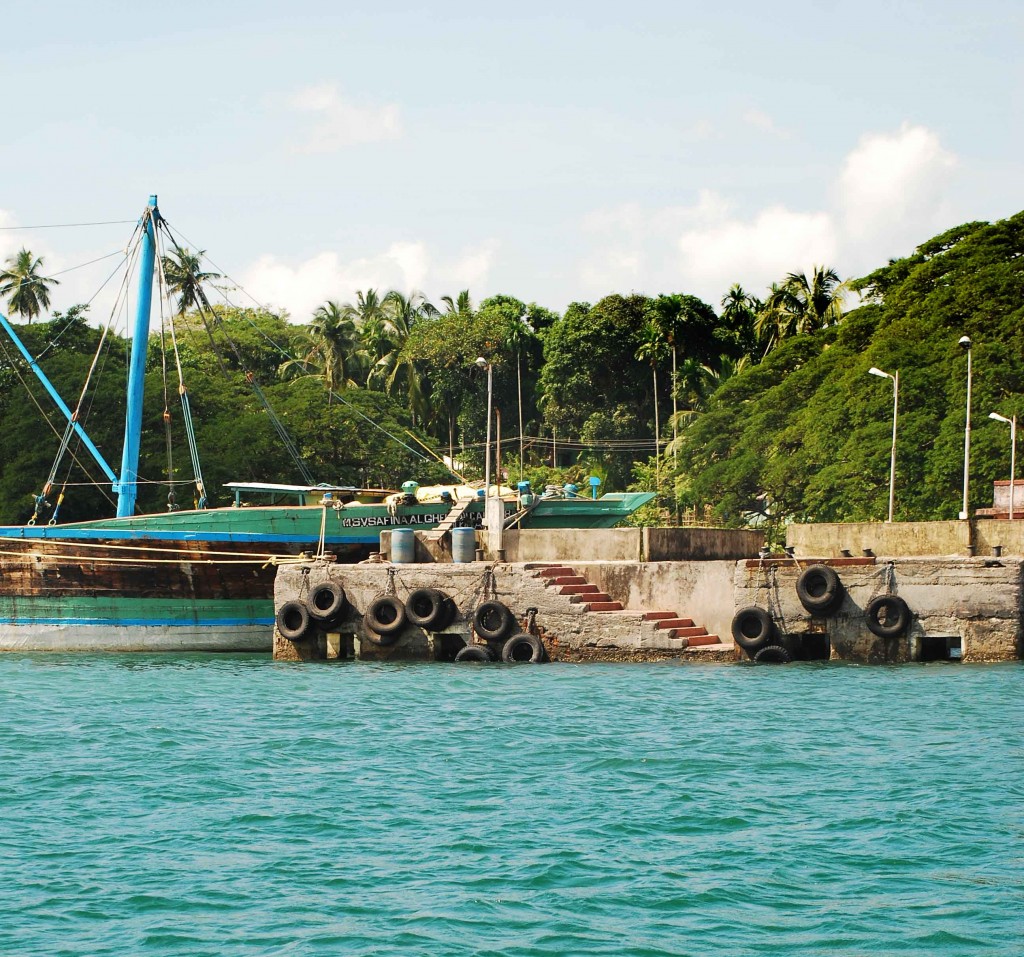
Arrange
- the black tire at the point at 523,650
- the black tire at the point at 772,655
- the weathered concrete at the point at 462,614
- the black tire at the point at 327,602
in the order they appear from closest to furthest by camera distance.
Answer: the black tire at the point at 772,655 → the weathered concrete at the point at 462,614 → the black tire at the point at 523,650 → the black tire at the point at 327,602

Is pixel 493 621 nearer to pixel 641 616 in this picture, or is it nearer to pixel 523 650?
pixel 523 650

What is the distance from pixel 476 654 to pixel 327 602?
357cm

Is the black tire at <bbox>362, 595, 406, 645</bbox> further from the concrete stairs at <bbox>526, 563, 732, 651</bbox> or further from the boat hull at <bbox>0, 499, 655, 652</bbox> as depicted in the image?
the boat hull at <bbox>0, 499, 655, 652</bbox>

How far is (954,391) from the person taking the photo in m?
48.8

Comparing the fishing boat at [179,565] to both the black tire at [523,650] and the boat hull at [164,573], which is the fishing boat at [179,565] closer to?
the boat hull at [164,573]

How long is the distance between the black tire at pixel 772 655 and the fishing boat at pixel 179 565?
294 inches

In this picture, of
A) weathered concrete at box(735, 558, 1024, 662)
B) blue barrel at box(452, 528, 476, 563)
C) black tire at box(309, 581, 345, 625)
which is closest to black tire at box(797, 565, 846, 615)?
weathered concrete at box(735, 558, 1024, 662)

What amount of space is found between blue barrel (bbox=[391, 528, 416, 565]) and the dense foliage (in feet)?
14.5

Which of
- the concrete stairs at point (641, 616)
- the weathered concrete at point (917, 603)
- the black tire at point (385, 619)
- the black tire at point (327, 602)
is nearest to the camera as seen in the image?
the weathered concrete at point (917, 603)

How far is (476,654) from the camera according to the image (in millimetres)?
28859

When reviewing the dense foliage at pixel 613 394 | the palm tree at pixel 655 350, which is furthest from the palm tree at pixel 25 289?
the palm tree at pixel 655 350

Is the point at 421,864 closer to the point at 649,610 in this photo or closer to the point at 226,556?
the point at 649,610

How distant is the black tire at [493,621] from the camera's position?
28.8 m

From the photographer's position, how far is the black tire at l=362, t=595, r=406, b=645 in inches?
1168
